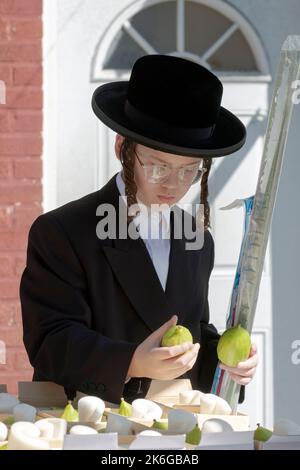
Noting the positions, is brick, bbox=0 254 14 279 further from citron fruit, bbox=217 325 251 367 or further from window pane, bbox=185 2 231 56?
citron fruit, bbox=217 325 251 367

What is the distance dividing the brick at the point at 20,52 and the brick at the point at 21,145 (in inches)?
11.6

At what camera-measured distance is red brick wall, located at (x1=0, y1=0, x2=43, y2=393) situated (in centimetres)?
388

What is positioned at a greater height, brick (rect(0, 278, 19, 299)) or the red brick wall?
the red brick wall

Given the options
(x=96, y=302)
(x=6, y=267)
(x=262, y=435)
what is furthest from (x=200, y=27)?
(x=262, y=435)

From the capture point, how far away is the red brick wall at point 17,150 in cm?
388

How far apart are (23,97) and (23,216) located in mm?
452

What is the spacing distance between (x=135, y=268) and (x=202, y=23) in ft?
7.06

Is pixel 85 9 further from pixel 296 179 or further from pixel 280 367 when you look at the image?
pixel 280 367

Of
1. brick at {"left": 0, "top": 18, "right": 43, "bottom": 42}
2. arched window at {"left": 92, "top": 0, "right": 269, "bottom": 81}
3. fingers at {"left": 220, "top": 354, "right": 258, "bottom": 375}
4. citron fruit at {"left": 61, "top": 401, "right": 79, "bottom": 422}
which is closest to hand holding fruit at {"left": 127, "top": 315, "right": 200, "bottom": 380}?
fingers at {"left": 220, "top": 354, "right": 258, "bottom": 375}

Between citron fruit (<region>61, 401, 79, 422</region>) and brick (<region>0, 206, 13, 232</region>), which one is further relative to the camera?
brick (<region>0, 206, 13, 232</region>)

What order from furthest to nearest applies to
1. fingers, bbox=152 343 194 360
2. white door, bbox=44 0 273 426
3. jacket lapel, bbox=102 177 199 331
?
1. white door, bbox=44 0 273 426
2. jacket lapel, bbox=102 177 199 331
3. fingers, bbox=152 343 194 360

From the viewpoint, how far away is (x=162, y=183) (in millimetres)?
2084

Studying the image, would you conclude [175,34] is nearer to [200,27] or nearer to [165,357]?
[200,27]

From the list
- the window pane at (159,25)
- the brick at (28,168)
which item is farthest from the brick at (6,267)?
the window pane at (159,25)
